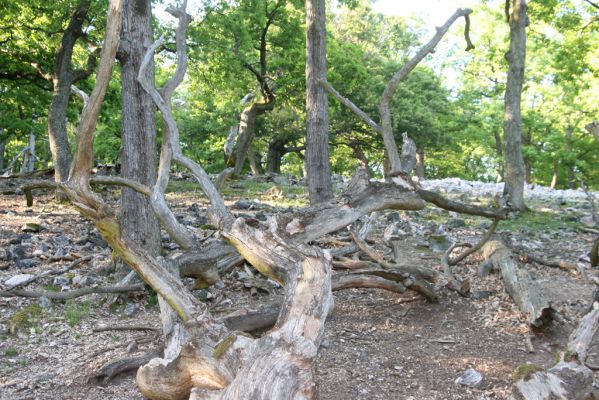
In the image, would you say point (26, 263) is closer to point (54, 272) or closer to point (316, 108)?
point (54, 272)

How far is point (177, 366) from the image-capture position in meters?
2.88

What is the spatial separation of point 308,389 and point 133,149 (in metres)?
4.21

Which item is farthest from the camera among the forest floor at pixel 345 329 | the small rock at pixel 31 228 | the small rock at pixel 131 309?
the small rock at pixel 31 228

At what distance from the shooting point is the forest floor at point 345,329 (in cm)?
376

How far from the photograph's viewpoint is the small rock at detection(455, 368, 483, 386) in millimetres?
3859

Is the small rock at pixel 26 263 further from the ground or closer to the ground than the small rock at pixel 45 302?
further from the ground

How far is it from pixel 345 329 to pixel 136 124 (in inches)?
122

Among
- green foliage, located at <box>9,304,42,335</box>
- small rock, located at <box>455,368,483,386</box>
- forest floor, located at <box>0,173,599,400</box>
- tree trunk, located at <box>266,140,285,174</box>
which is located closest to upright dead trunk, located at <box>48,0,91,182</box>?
forest floor, located at <box>0,173,599,400</box>

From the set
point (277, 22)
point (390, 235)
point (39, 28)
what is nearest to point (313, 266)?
point (390, 235)

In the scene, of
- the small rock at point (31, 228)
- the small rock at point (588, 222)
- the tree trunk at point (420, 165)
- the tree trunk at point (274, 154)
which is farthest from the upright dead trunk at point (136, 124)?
the tree trunk at point (420, 165)

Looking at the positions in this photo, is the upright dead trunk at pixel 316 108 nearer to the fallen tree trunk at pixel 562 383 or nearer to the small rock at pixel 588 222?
the small rock at pixel 588 222

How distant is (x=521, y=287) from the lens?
5.44 metres

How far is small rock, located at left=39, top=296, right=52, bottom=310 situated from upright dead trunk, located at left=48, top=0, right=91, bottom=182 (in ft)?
26.3

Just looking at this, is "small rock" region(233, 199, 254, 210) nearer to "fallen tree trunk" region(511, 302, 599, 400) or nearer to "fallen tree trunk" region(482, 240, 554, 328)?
"fallen tree trunk" region(482, 240, 554, 328)
